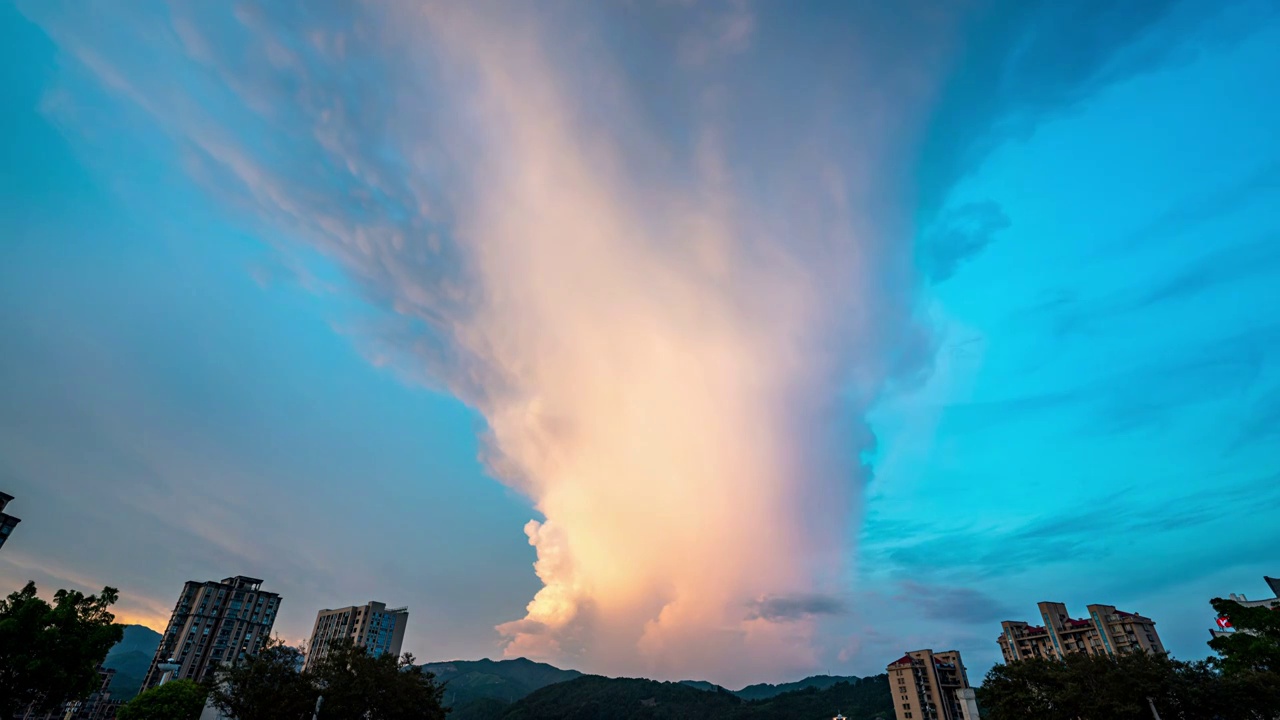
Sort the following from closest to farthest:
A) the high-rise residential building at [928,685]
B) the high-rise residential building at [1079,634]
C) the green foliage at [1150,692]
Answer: the green foliage at [1150,692] → the high-rise residential building at [1079,634] → the high-rise residential building at [928,685]

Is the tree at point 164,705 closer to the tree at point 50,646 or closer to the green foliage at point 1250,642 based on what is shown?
the tree at point 50,646

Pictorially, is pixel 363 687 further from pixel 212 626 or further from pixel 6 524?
pixel 212 626

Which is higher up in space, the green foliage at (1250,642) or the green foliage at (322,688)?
the green foliage at (1250,642)

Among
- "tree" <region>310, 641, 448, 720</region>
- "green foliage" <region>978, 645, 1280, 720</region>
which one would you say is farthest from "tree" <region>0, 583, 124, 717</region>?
"green foliage" <region>978, 645, 1280, 720</region>

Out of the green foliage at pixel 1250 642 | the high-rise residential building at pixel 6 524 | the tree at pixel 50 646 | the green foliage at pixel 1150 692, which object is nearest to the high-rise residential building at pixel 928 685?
the green foliage at pixel 1250 642

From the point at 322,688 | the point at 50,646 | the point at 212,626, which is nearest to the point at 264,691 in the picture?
the point at 322,688

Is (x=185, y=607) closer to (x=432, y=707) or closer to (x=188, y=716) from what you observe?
(x=188, y=716)
